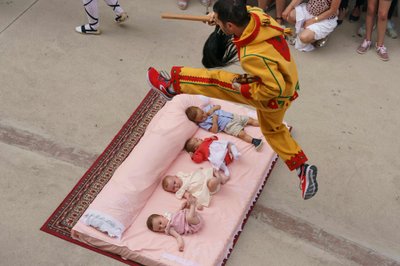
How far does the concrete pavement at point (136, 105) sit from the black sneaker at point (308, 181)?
0.33 meters

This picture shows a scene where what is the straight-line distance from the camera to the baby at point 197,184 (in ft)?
10.9

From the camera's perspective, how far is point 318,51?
15.3 ft

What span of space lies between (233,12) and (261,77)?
1.19 feet

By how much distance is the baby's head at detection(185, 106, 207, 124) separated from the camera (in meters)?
3.76

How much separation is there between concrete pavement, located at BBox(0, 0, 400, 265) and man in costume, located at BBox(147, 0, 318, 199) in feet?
1.46

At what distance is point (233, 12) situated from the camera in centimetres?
258

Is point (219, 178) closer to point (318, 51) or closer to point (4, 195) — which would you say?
point (4, 195)

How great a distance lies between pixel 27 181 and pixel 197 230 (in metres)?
1.28

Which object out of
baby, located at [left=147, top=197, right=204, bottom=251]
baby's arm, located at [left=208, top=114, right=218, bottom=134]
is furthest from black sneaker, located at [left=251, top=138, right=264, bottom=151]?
baby, located at [left=147, top=197, right=204, bottom=251]

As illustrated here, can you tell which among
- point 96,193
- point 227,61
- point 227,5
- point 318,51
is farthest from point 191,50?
point 227,5

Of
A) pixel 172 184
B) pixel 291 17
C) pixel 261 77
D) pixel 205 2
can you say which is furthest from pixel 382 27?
pixel 172 184

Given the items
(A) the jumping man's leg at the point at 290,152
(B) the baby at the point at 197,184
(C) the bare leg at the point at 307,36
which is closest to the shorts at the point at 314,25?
(C) the bare leg at the point at 307,36

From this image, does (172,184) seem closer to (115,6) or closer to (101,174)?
(101,174)

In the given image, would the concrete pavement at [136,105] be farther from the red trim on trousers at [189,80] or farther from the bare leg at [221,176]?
the red trim on trousers at [189,80]
